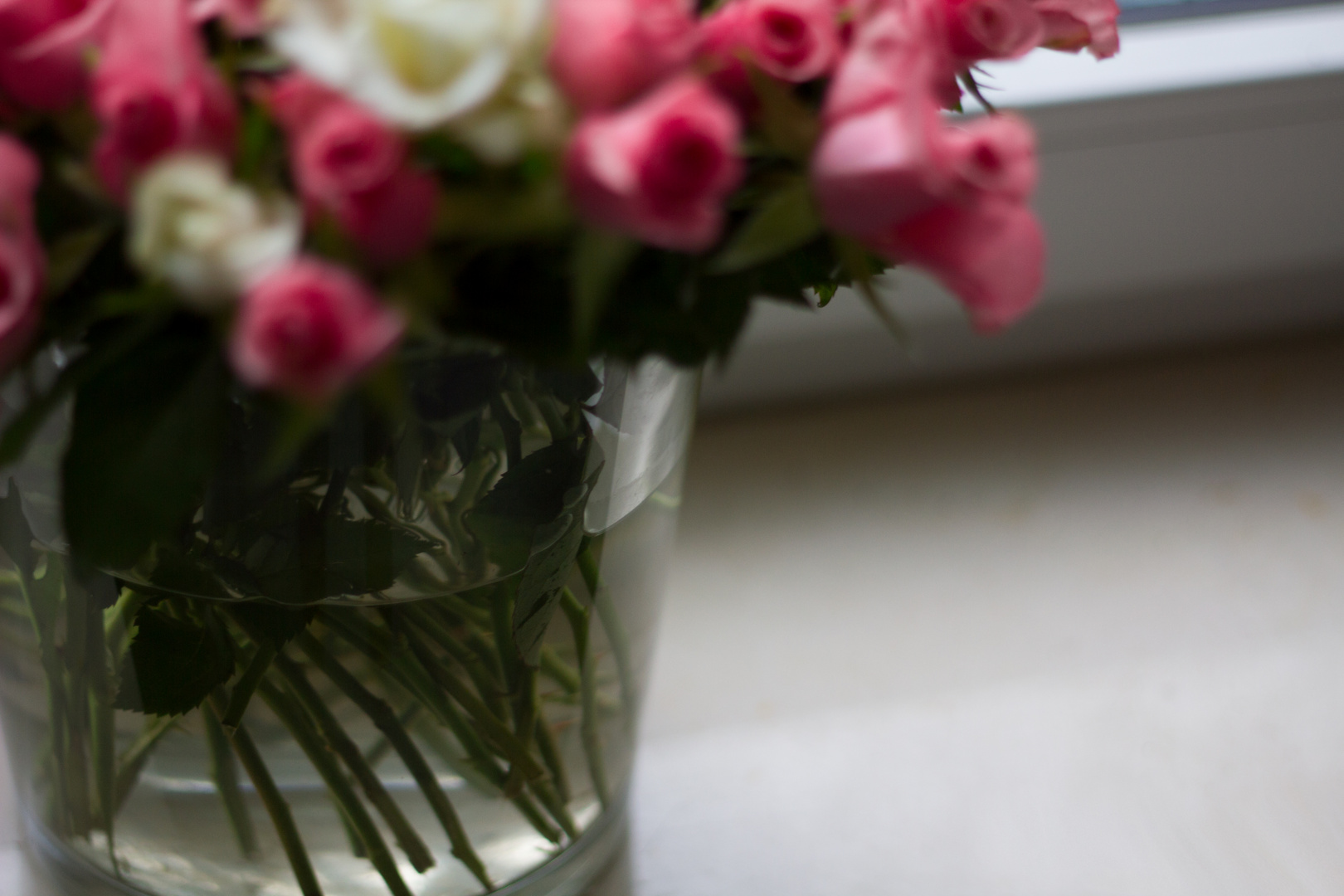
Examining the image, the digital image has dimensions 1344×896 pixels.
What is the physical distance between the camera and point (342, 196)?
0.52 ft

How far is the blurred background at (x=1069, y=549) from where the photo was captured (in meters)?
0.42

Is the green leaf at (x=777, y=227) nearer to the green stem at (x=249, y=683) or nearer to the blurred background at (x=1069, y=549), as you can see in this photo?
the green stem at (x=249, y=683)

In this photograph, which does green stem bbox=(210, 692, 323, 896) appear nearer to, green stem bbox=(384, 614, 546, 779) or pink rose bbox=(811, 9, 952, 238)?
green stem bbox=(384, 614, 546, 779)

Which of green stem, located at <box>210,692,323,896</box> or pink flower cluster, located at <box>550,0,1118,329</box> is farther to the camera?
green stem, located at <box>210,692,323,896</box>

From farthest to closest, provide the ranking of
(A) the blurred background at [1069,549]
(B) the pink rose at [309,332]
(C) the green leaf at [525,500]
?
1. (A) the blurred background at [1069,549]
2. (C) the green leaf at [525,500]
3. (B) the pink rose at [309,332]

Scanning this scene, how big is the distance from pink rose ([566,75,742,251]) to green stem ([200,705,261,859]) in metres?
0.17

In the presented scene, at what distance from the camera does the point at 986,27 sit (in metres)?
0.20

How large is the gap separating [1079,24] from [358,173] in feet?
0.44

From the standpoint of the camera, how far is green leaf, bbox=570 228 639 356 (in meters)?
0.17

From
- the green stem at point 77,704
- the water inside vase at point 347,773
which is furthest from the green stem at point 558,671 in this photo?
the green stem at point 77,704

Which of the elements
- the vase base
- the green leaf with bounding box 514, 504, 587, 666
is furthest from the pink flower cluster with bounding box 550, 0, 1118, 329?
the vase base

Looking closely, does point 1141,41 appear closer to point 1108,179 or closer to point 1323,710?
point 1108,179

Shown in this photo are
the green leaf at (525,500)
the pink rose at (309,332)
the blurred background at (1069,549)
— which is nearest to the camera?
the pink rose at (309,332)

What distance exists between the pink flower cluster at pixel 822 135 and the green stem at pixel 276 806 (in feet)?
0.56
